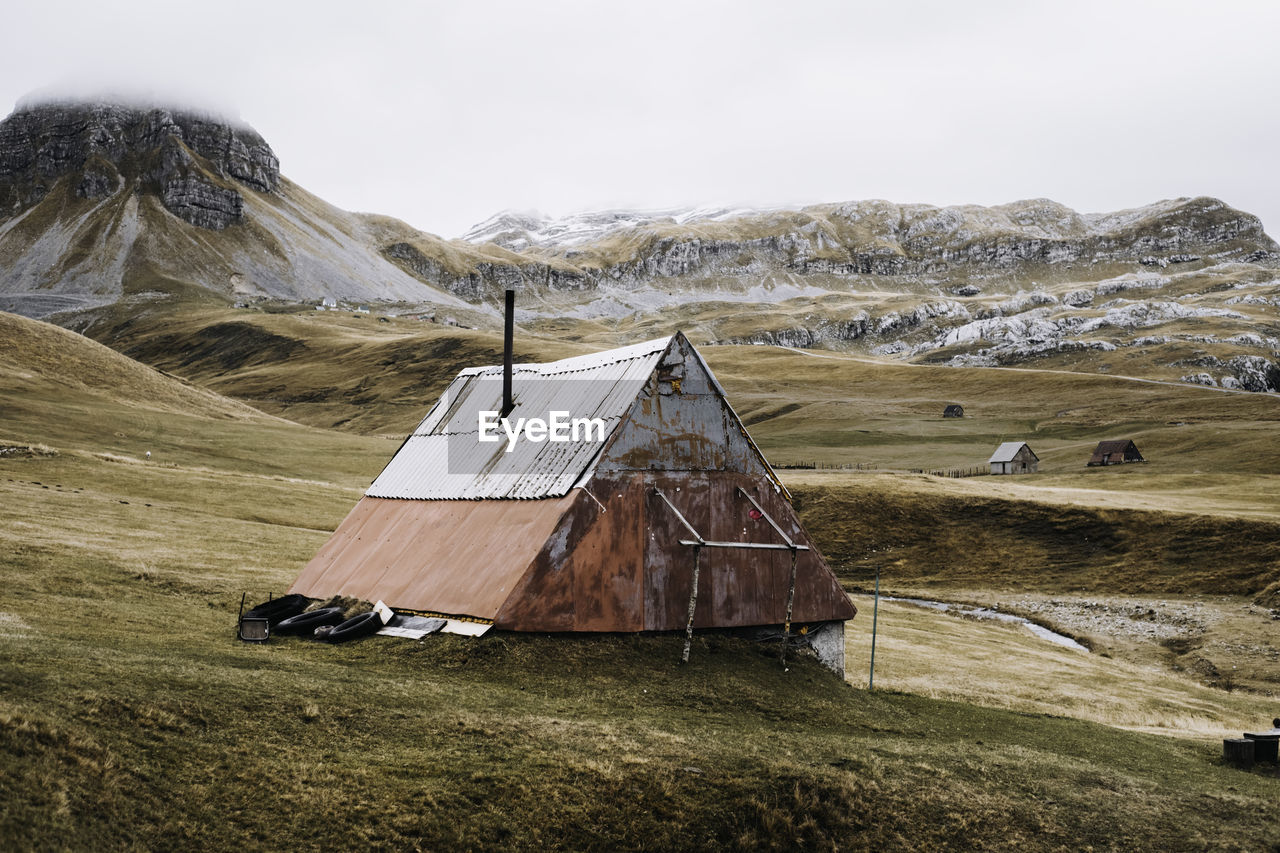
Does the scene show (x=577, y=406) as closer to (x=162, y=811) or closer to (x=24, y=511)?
(x=162, y=811)

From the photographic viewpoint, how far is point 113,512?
153 ft

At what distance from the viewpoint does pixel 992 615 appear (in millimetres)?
58688

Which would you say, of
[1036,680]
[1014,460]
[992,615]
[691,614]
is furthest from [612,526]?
[1014,460]

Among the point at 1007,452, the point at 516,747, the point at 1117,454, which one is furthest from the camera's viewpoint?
the point at 1007,452

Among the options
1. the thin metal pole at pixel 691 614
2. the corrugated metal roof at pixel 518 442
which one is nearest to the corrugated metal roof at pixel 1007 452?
the corrugated metal roof at pixel 518 442

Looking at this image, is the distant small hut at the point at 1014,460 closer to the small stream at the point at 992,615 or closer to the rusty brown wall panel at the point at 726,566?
the small stream at the point at 992,615

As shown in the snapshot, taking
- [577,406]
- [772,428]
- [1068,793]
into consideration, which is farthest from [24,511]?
[772,428]

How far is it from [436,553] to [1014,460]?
99.9m

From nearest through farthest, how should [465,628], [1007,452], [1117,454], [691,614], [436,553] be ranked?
[465,628] < [691,614] < [436,553] < [1117,454] < [1007,452]

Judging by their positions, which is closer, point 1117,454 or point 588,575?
point 588,575

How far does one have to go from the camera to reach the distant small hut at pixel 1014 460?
112312mm

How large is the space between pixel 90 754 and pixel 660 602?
45.7 ft

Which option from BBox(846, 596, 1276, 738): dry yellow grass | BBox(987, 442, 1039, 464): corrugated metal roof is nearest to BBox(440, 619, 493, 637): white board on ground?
BBox(846, 596, 1276, 738): dry yellow grass

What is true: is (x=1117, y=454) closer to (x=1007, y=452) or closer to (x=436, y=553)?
(x=1007, y=452)
